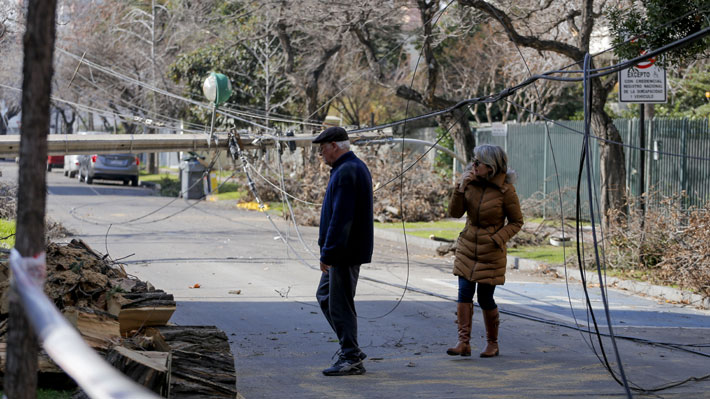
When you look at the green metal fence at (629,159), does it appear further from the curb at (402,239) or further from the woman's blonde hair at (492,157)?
the woman's blonde hair at (492,157)

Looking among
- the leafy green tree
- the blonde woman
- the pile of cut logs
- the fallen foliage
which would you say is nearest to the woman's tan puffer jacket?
the blonde woman

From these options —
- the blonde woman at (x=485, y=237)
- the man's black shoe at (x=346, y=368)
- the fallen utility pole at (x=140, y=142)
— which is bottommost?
the man's black shoe at (x=346, y=368)

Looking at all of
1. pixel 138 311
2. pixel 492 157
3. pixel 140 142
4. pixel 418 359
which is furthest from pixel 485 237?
pixel 140 142

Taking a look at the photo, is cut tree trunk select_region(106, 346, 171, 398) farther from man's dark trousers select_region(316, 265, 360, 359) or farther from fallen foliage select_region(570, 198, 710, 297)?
fallen foliage select_region(570, 198, 710, 297)

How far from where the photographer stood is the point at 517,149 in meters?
23.2

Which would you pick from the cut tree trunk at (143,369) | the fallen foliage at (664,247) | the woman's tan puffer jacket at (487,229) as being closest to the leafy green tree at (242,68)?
the fallen foliage at (664,247)

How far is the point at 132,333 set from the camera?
6359mm

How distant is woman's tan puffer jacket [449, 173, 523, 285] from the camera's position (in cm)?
712

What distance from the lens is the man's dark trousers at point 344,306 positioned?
21.5 feet

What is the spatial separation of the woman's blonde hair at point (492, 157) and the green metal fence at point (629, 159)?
19.0 ft

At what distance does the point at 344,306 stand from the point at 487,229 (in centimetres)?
152

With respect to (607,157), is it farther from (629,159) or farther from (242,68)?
(242,68)

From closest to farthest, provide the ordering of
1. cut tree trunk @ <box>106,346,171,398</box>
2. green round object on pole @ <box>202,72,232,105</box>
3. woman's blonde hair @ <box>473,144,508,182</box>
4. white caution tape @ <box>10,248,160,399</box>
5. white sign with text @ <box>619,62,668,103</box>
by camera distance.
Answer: white caution tape @ <box>10,248,160,399</box> → cut tree trunk @ <box>106,346,171,398</box> → woman's blonde hair @ <box>473,144,508,182</box> → white sign with text @ <box>619,62,668,103</box> → green round object on pole @ <box>202,72,232,105</box>

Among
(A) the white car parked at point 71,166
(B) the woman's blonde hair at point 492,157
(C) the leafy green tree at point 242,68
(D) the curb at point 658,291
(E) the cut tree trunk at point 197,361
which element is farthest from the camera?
(A) the white car parked at point 71,166
